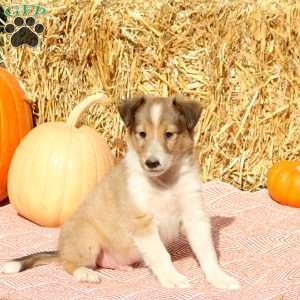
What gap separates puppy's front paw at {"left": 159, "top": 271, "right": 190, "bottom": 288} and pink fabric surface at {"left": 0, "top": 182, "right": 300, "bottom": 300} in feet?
0.14

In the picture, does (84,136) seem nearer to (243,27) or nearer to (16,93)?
(16,93)

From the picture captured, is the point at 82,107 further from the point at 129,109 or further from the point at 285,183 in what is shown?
the point at 285,183

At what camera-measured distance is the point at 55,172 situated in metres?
5.14

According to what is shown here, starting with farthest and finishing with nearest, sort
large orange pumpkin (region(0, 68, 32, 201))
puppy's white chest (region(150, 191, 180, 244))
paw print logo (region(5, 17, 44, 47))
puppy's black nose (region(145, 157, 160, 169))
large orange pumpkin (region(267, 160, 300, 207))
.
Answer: paw print logo (region(5, 17, 44, 47)), large orange pumpkin (region(0, 68, 32, 201)), large orange pumpkin (region(267, 160, 300, 207)), puppy's white chest (region(150, 191, 180, 244)), puppy's black nose (region(145, 157, 160, 169))

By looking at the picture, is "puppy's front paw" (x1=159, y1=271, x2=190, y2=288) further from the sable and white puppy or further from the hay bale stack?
the hay bale stack

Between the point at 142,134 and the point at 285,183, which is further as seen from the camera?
the point at 285,183

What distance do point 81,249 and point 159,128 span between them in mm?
950

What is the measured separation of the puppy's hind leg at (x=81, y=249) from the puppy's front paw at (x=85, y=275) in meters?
0.03

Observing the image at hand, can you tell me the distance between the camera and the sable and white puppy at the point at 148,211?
150 inches

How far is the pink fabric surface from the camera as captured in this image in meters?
3.73

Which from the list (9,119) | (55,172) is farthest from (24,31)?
(55,172)

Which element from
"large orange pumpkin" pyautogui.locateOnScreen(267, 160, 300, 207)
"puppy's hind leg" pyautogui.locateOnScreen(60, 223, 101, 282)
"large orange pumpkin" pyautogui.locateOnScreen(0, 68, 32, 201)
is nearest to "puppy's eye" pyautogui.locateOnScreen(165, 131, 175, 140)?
"puppy's hind leg" pyautogui.locateOnScreen(60, 223, 101, 282)

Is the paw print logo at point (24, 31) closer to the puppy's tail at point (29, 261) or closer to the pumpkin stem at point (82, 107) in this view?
the pumpkin stem at point (82, 107)

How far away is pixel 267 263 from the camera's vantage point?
4.24 meters
